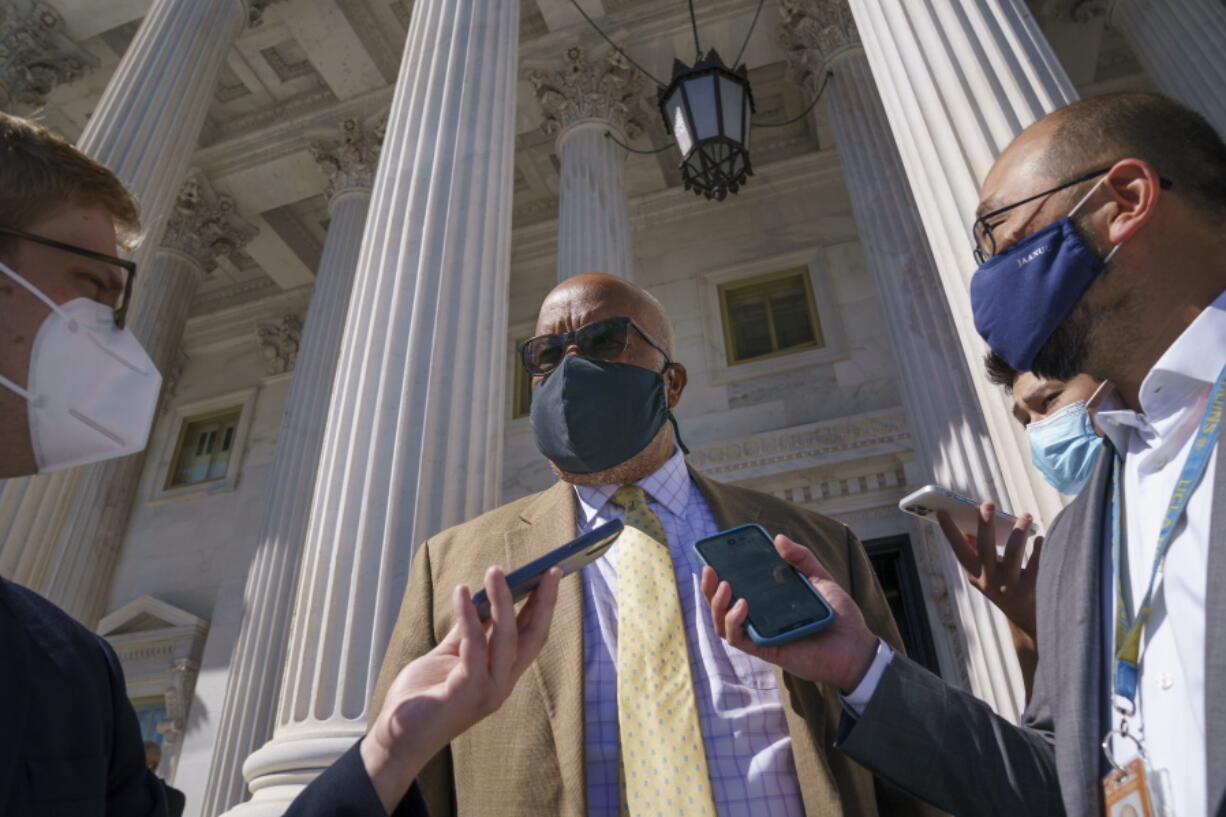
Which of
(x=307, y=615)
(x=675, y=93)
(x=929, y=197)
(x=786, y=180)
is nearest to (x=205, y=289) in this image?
(x=786, y=180)

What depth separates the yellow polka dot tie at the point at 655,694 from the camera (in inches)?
66.0

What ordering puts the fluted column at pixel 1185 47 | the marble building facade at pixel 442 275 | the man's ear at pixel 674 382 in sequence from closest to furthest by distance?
the man's ear at pixel 674 382 → the marble building facade at pixel 442 275 → the fluted column at pixel 1185 47

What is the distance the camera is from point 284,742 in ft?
11.3

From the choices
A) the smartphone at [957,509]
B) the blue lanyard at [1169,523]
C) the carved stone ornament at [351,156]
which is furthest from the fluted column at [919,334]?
the carved stone ornament at [351,156]

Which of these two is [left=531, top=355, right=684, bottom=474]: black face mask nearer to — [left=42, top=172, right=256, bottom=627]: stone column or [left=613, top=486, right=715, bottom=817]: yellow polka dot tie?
[left=613, top=486, right=715, bottom=817]: yellow polka dot tie

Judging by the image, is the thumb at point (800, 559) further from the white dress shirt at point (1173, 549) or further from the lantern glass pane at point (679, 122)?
the lantern glass pane at point (679, 122)

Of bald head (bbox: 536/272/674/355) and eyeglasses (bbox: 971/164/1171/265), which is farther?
bald head (bbox: 536/272/674/355)

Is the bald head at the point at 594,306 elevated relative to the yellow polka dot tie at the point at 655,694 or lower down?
elevated

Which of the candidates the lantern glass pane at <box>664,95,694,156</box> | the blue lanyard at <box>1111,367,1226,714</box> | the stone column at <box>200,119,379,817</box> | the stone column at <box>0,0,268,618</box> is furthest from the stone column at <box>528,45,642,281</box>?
the blue lanyard at <box>1111,367,1226,714</box>

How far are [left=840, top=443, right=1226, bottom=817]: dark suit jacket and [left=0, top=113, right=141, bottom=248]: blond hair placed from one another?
2186mm

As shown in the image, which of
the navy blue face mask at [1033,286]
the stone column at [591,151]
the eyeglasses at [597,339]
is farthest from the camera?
the stone column at [591,151]

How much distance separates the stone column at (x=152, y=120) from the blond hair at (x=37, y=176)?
5358 mm

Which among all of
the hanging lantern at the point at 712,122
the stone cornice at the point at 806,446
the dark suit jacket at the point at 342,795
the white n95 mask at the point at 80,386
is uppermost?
the hanging lantern at the point at 712,122

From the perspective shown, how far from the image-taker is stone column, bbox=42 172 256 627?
1024cm
